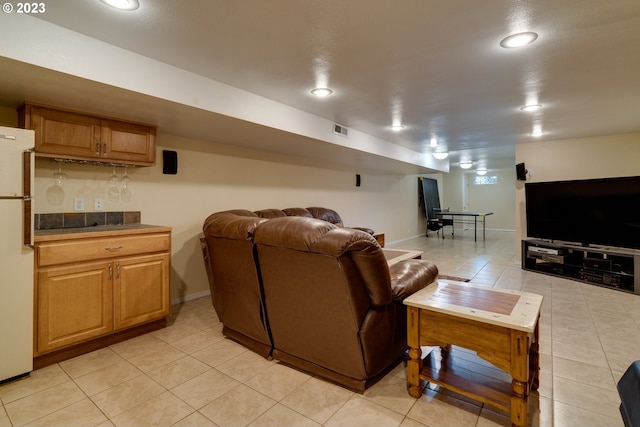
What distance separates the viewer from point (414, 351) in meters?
1.81

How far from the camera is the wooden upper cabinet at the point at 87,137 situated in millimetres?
2326

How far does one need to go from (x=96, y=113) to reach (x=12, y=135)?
746mm

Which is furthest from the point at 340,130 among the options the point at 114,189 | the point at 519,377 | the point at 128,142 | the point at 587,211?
the point at 587,211

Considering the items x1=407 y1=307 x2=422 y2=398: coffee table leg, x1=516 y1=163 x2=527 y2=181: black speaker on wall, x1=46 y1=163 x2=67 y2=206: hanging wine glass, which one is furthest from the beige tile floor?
x1=516 y1=163 x2=527 y2=181: black speaker on wall

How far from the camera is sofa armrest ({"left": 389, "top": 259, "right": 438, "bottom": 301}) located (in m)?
1.94

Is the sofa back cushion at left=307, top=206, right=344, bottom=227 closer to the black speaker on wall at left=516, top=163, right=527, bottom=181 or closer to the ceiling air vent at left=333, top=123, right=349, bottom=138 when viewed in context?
the ceiling air vent at left=333, top=123, right=349, bottom=138

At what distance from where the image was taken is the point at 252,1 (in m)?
1.62

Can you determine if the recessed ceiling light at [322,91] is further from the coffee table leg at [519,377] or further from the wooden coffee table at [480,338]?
the coffee table leg at [519,377]

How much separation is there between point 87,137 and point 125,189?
685 mm

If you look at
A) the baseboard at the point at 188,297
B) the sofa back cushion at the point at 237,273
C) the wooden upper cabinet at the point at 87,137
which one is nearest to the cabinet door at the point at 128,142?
the wooden upper cabinet at the point at 87,137

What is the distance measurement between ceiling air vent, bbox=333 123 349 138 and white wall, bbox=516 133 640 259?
337cm

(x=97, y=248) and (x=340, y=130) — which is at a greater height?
(x=340, y=130)

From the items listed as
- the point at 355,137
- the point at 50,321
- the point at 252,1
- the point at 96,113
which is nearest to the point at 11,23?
the point at 96,113

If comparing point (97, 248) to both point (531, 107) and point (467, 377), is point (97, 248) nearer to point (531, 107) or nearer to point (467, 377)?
point (467, 377)
